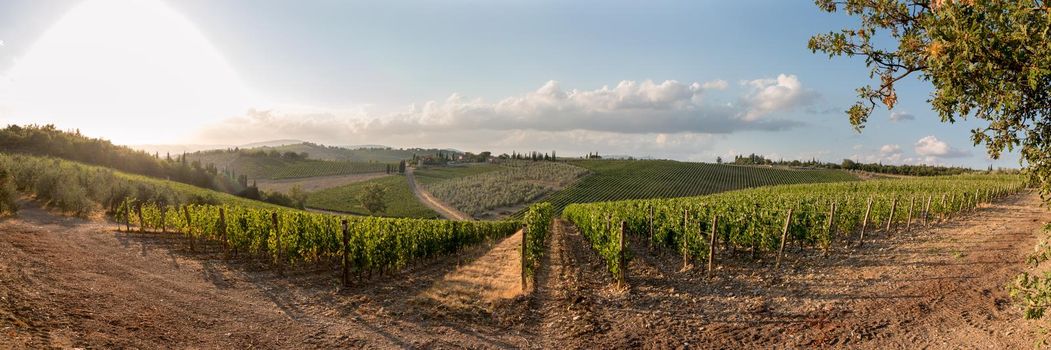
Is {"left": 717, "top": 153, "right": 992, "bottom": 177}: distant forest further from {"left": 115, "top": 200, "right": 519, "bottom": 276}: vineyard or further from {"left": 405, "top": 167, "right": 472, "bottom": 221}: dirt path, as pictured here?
{"left": 115, "top": 200, "right": 519, "bottom": 276}: vineyard

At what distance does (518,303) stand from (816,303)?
8.08 meters

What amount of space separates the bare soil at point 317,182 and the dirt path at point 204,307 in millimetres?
111839

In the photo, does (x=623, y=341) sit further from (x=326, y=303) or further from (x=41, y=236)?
(x=41, y=236)

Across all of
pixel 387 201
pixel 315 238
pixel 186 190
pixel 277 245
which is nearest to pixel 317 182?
pixel 387 201

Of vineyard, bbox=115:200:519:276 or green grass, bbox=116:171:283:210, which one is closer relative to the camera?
vineyard, bbox=115:200:519:276

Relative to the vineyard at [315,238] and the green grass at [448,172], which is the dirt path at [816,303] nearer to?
the vineyard at [315,238]

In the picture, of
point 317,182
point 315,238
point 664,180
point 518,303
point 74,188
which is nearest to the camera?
point 518,303

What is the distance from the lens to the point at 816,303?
1317 centimetres

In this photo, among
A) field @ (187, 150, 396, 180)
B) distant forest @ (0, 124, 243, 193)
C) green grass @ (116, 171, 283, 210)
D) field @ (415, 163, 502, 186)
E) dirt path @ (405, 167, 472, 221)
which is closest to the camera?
green grass @ (116, 171, 283, 210)

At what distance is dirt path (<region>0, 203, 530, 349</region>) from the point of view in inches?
421

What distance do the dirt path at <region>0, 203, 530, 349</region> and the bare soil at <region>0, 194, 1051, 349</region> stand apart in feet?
0.19

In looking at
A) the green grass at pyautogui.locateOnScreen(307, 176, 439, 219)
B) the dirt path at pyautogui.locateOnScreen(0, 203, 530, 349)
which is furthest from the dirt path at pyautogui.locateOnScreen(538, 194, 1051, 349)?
the green grass at pyautogui.locateOnScreen(307, 176, 439, 219)

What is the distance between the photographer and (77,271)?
14.8 m

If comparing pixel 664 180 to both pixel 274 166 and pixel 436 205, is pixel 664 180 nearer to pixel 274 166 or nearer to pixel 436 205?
pixel 436 205
